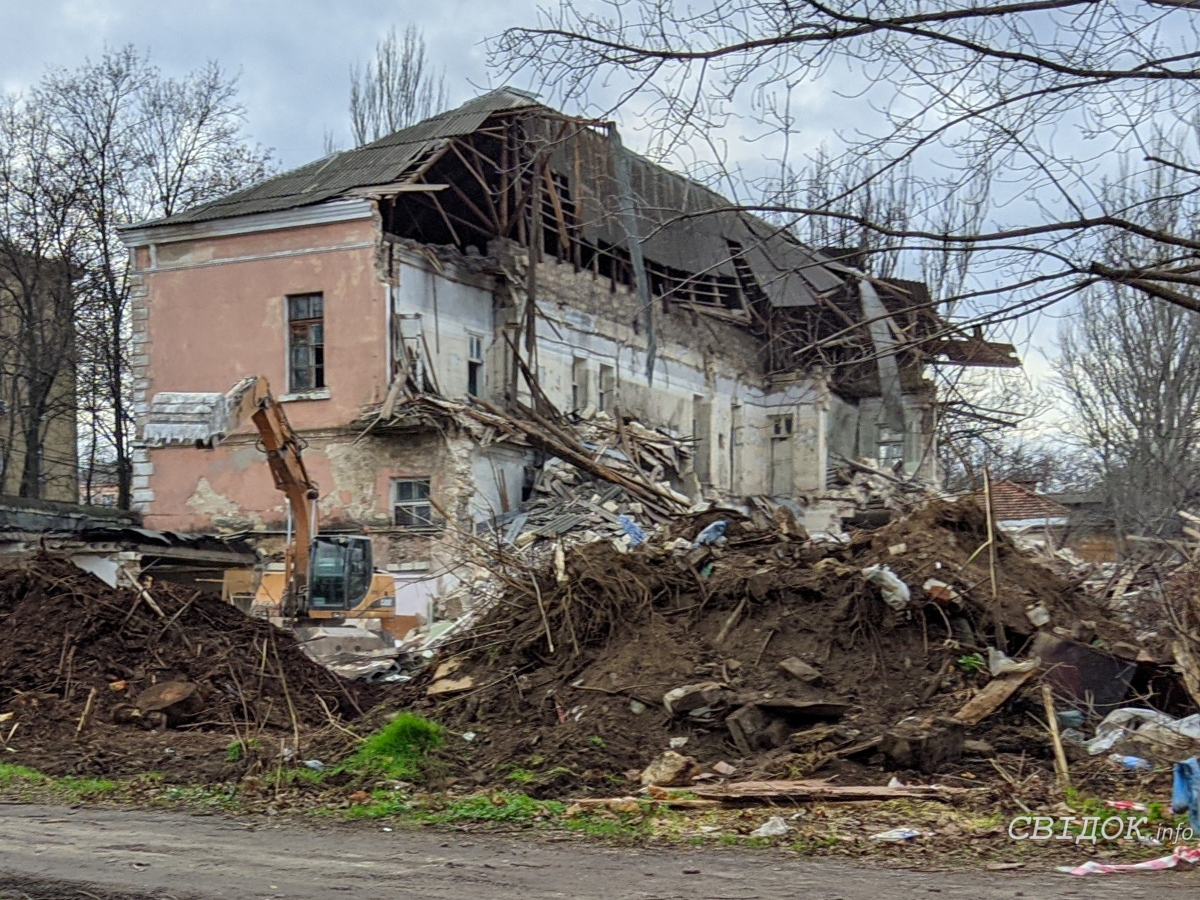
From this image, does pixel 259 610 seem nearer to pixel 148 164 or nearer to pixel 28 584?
pixel 28 584

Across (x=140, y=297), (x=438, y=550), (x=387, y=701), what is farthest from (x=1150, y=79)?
(x=140, y=297)

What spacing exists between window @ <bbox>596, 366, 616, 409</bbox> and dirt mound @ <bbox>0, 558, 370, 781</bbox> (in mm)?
17508

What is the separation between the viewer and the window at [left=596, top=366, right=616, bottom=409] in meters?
31.8

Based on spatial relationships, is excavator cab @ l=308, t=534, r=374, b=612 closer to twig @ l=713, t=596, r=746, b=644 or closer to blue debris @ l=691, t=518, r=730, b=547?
blue debris @ l=691, t=518, r=730, b=547

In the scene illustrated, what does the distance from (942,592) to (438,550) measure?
646 inches

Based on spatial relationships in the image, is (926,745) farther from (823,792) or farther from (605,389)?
(605,389)

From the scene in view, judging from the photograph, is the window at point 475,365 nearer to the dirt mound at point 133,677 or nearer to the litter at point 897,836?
the dirt mound at point 133,677

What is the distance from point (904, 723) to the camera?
9750 mm

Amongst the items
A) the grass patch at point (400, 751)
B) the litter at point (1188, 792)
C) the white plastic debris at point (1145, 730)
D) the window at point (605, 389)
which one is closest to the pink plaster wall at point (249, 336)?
the window at point (605, 389)

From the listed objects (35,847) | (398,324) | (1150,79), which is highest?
(398,324)

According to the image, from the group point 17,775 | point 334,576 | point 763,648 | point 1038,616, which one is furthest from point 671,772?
point 334,576

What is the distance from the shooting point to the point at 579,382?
1233 inches

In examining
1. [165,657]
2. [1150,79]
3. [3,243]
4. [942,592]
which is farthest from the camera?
[3,243]

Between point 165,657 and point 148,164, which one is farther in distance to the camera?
point 148,164
